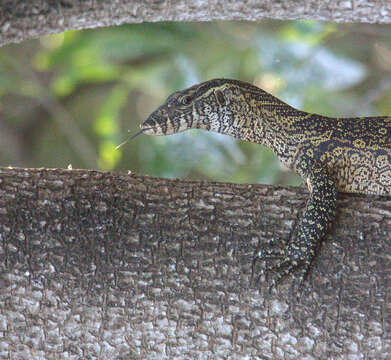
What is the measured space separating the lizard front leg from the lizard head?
0.85 meters

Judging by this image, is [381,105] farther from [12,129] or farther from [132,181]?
[12,129]

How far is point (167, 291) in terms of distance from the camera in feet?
8.80

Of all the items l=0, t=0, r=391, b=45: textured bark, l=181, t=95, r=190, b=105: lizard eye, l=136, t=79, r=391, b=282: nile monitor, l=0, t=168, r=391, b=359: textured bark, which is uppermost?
l=0, t=0, r=391, b=45: textured bark

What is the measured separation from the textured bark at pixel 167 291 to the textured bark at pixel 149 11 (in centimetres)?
108

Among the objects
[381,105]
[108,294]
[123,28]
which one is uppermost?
[123,28]

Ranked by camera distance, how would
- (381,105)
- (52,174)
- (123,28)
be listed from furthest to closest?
1. (381,105)
2. (123,28)
3. (52,174)

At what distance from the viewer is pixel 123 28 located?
5156mm

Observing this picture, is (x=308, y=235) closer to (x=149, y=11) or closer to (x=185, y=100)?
(x=185, y=100)

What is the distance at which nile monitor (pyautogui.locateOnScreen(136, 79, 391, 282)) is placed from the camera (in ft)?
11.7

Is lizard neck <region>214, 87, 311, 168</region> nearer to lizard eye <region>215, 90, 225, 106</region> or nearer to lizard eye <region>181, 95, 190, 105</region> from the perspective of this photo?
lizard eye <region>215, 90, 225, 106</region>

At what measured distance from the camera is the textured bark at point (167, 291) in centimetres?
264

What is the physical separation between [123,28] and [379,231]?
3.33m

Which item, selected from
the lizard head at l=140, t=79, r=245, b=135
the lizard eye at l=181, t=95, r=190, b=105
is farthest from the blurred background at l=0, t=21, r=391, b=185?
the lizard eye at l=181, t=95, r=190, b=105

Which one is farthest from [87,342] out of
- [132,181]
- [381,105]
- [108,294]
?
[381,105]
